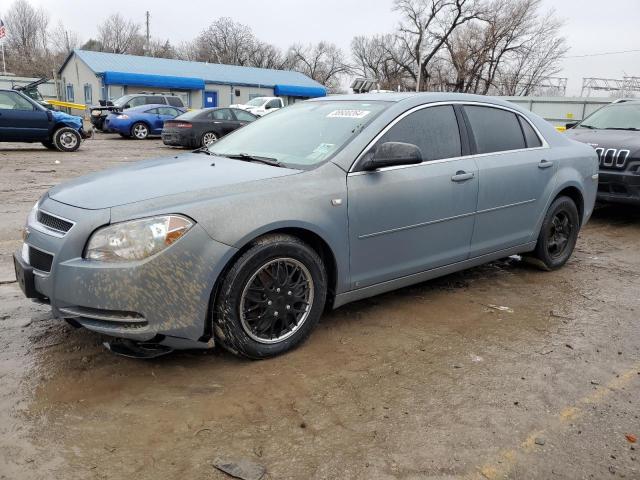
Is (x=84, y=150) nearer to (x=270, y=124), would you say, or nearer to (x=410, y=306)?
(x=270, y=124)

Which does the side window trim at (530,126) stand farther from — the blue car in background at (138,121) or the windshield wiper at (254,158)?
the blue car in background at (138,121)

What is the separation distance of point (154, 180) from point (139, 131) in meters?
18.9

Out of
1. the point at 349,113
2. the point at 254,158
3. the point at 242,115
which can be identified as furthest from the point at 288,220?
the point at 242,115

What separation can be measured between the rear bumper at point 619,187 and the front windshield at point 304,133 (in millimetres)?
4638

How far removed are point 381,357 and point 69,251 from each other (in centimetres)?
190

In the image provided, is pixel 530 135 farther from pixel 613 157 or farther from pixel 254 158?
pixel 613 157

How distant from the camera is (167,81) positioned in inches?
1457

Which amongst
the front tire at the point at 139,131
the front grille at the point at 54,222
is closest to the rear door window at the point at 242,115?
the front tire at the point at 139,131

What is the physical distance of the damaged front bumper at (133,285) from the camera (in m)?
2.71

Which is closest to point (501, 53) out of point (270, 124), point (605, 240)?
point (605, 240)

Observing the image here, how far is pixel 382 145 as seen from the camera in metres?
3.47

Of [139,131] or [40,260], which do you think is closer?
[40,260]

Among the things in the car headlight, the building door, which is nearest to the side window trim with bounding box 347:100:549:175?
the car headlight

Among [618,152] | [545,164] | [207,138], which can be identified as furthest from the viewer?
[207,138]
